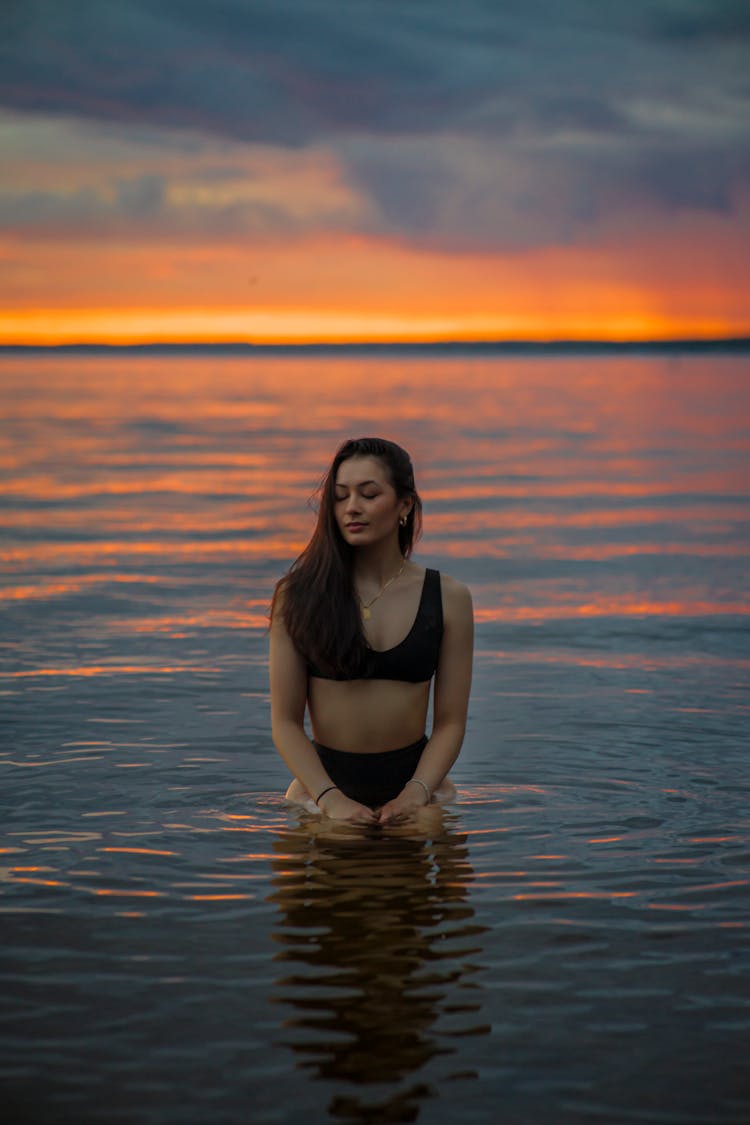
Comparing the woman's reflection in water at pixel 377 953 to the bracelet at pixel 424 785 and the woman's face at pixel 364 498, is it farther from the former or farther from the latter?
the woman's face at pixel 364 498

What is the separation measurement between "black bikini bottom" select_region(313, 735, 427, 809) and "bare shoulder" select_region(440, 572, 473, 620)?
2.41 feet

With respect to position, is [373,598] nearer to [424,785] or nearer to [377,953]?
[424,785]

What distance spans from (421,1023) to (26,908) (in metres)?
2.11

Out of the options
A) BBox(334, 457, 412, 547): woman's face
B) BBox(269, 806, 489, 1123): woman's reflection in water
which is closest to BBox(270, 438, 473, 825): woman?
BBox(334, 457, 412, 547): woman's face

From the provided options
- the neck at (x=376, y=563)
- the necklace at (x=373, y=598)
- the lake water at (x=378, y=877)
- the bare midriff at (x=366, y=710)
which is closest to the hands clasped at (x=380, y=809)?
the lake water at (x=378, y=877)

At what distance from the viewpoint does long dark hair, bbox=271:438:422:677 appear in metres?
6.63

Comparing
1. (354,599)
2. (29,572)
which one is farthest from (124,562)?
(354,599)

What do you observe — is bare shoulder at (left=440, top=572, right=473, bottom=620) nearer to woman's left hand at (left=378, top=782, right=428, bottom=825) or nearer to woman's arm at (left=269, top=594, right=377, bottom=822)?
woman's arm at (left=269, top=594, right=377, bottom=822)

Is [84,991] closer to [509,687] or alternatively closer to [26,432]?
[509,687]

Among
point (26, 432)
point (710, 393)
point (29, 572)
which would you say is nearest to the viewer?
point (29, 572)

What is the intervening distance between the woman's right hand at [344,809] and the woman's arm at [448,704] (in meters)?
0.10

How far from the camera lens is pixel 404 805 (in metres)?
6.81

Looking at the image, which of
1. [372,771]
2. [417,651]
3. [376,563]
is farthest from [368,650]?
[372,771]

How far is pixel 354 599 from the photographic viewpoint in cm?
675
